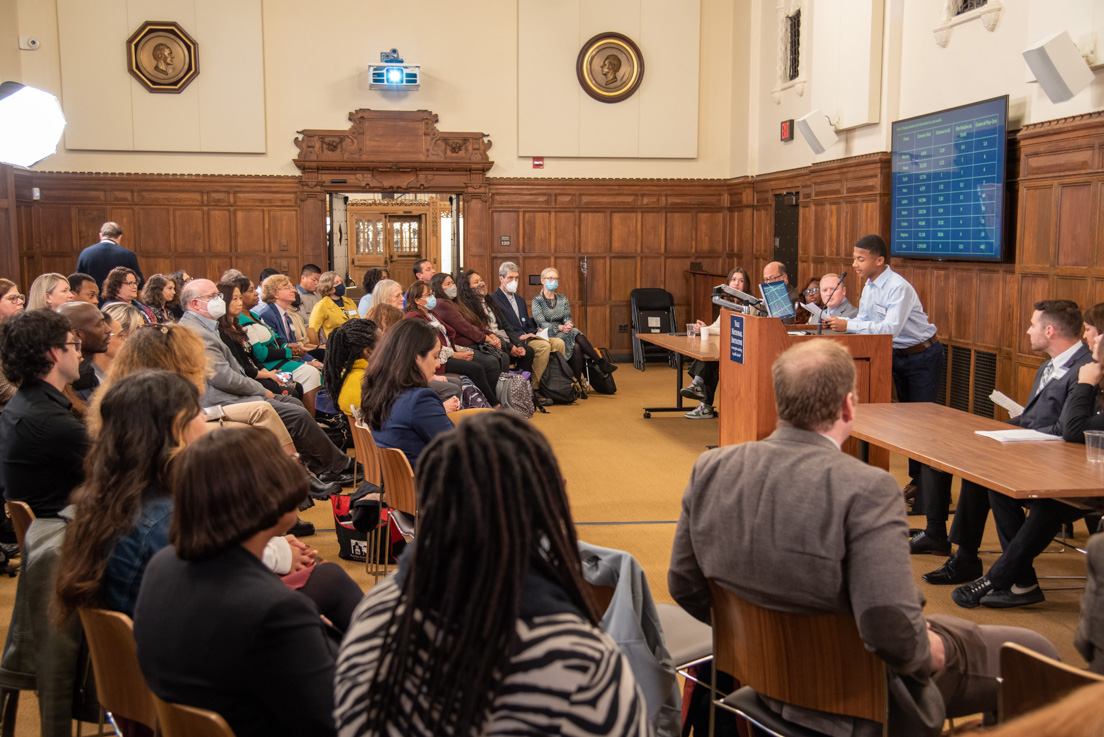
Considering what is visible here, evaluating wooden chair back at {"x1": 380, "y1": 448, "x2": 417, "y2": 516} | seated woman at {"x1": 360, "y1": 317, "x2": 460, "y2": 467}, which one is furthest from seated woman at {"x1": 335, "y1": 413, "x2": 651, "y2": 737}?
seated woman at {"x1": 360, "y1": 317, "x2": 460, "y2": 467}

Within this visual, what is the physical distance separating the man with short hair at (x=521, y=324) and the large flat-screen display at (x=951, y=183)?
3.45m

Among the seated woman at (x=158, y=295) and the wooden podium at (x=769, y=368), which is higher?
the seated woman at (x=158, y=295)

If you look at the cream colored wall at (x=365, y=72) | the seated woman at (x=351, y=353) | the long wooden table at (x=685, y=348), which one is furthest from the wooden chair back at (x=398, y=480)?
the cream colored wall at (x=365, y=72)

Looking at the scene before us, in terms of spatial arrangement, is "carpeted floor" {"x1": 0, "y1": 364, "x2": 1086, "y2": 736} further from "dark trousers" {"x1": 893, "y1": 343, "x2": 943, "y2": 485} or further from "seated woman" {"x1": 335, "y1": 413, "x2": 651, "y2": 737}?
"seated woman" {"x1": 335, "y1": 413, "x2": 651, "y2": 737}

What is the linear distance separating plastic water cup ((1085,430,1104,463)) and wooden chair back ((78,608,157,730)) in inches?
132

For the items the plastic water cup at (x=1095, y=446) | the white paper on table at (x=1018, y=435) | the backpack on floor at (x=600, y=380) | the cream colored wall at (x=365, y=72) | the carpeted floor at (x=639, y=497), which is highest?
the cream colored wall at (x=365, y=72)

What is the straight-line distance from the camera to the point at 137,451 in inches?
92.2

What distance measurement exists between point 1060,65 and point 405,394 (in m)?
4.88

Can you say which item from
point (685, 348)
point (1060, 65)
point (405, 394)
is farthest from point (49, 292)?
point (1060, 65)

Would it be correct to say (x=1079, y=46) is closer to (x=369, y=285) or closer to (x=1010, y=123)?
(x=1010, y=123)

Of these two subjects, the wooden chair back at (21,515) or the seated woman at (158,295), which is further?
the seated woman at (158,295)

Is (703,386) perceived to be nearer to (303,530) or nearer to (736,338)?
(736,338)

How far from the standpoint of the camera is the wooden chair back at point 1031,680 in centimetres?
172

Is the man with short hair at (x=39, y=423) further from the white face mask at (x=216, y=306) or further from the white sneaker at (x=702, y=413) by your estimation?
the white sneaker at (x=702, y=413)
